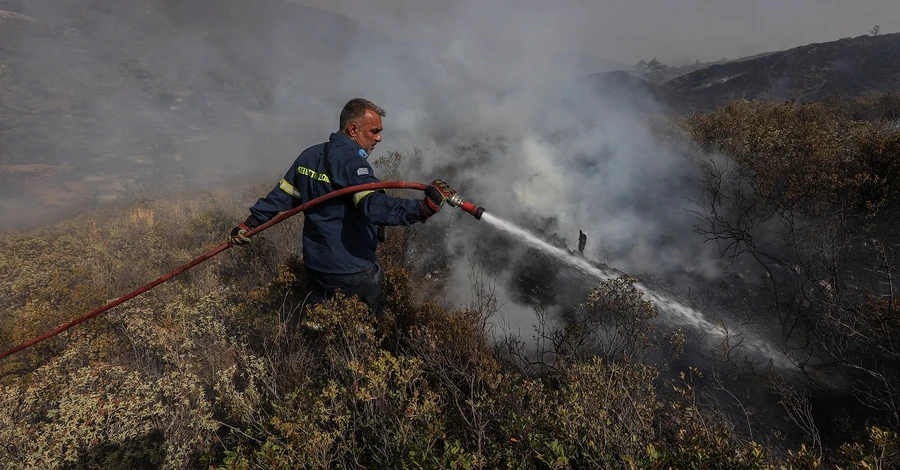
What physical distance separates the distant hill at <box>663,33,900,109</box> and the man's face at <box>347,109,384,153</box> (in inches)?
1229

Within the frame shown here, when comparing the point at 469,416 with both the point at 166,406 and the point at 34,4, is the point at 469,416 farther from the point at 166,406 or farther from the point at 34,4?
the point at 34,4

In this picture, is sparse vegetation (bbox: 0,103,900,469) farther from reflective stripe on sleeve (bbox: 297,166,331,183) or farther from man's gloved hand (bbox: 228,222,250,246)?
reflective stripe on sleeve (bbox: 297,166,331,183)

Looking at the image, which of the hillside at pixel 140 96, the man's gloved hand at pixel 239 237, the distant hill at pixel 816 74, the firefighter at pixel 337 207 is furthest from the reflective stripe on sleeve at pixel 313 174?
the distant hill at pixel 816 74

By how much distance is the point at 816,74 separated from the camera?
30875 millimetres

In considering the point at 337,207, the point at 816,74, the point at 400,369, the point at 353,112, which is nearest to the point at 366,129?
the point at 353,112

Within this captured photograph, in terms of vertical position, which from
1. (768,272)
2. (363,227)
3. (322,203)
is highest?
(322,203)

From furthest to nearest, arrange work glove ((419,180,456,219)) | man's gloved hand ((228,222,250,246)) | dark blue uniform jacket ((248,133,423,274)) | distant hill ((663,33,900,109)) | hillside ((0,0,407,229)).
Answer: distant hill ((663,33,900,109)) → hillside ((0,0,407,229)) → man's gloved hand ((228,222,250,246)) → dark blue uniform jacket ((248,133,423,274)) → work glove ((419,180,456,219))

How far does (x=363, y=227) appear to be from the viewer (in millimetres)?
2811

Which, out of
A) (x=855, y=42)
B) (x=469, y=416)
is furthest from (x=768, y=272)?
(x=855, y=42)

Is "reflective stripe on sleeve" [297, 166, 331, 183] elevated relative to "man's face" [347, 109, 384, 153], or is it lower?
lower

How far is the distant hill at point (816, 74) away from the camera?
27258 millimetres

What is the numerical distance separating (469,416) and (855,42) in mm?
50135

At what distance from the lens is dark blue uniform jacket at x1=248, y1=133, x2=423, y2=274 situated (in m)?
2.57

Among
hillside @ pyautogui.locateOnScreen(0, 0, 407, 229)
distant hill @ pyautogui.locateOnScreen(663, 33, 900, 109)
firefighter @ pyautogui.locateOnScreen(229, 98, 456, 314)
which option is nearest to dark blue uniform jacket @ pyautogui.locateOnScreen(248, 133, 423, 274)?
firefighter @ pyautogui.locateOnScreen(229, 98, 456, 314)
